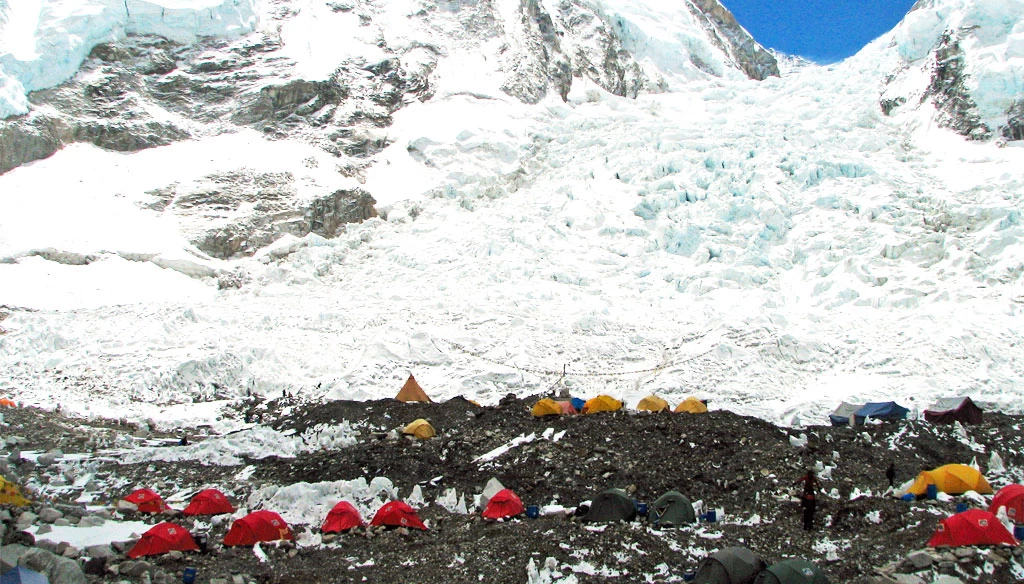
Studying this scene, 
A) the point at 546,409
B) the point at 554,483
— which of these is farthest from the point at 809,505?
the point at 546,409

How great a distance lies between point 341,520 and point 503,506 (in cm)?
299

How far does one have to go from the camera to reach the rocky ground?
11.0 meters

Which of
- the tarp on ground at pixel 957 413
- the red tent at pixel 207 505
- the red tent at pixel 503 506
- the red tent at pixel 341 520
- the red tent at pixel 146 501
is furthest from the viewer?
the tarp on ground at pixel 957 413

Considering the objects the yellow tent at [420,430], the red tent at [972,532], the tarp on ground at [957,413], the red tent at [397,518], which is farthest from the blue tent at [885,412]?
the red tent at [397,518]

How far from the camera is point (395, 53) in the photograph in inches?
2333

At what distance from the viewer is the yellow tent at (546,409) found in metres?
20.2

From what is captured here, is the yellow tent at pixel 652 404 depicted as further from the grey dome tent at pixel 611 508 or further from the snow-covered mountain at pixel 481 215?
the grey dome tent at pixel 611 508

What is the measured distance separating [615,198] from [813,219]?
397 inches

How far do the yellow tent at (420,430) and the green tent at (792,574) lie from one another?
10.7m

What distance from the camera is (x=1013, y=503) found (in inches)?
485

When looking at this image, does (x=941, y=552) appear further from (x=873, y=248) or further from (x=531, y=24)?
Result: (x=531, y=24)

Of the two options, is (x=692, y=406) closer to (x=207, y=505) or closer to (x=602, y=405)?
(x=602, y=405)

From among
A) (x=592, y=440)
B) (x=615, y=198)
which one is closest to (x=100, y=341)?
(x=592, y=440)

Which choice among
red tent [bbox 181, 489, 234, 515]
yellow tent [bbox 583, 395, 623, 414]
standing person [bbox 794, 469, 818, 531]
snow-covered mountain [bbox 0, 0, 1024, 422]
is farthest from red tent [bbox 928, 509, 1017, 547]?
red tent [bbox 181, 489, 234, 515]
